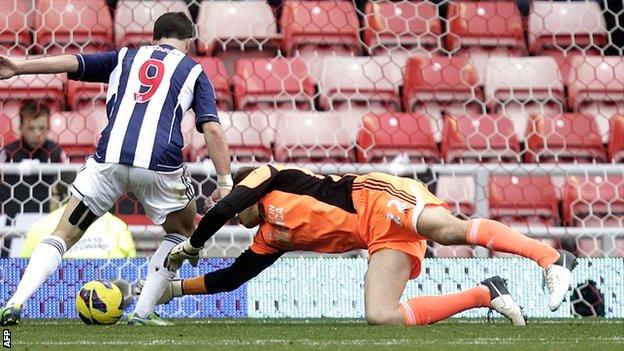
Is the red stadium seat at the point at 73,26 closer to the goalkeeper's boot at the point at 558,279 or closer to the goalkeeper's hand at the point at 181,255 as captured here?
the goalkeeper's hand at the point at 181,255

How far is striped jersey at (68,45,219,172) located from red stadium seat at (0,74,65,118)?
3.26 metres

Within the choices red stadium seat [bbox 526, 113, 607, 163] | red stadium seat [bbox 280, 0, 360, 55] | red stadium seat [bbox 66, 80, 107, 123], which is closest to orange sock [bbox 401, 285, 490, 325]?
red stadium seat [bbox 526, 113, 607, 163]

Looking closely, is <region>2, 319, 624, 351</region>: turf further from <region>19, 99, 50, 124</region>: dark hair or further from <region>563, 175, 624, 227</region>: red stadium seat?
<region>563, 175, 624, 227</region>: red stadium seat

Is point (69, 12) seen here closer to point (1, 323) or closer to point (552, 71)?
point (552, 71)

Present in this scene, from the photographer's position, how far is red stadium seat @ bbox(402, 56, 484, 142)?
9867 mm

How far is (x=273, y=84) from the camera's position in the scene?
9617 mm

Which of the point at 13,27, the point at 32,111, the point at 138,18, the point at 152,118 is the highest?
the point at 138,18

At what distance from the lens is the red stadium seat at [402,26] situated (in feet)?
33.9

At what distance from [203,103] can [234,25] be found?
4.07m

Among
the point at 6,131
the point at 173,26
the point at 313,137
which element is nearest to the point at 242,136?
the point at 313,137

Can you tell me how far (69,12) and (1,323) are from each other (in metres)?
4.57

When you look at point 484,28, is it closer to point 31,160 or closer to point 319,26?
point 319,26

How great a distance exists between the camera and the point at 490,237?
5.81m

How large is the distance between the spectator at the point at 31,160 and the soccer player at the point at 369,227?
1.85 metres
